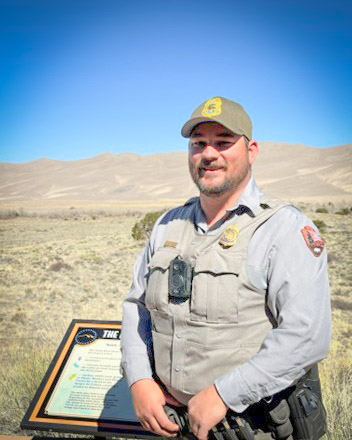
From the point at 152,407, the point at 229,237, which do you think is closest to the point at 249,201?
the point at 229,237

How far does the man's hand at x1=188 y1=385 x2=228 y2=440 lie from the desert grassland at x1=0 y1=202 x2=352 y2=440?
1924mm

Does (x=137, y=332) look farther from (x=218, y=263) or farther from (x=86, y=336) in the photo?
(x=86, y=336)

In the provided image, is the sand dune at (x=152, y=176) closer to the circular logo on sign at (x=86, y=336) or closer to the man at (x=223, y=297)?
the circular logo on sign at (x=86, y=336)

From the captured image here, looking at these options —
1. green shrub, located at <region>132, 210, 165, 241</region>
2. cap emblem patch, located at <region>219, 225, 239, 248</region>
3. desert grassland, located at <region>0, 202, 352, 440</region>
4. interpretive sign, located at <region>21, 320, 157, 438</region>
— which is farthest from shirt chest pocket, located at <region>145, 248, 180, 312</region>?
green shrub, located at <region>132, 210, 165, 241</region>

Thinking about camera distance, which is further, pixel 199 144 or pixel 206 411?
pixel 199 144

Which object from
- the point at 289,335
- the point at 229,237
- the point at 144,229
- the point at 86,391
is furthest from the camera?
the point at 144,229

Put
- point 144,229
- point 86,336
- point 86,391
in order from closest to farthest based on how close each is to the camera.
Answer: point 86,391, point 86,336, point 144,229

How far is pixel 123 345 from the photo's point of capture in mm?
2236

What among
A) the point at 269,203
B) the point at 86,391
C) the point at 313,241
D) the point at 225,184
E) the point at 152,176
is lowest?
the point at 86,391

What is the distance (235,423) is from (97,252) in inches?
539

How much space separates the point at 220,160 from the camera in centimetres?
204

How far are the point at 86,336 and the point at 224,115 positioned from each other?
2.34 meters

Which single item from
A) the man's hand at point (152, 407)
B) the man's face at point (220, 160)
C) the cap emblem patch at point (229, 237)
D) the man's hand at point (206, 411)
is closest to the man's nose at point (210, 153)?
the man's face at point (220, 160)

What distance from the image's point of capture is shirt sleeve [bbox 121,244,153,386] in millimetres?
2129
